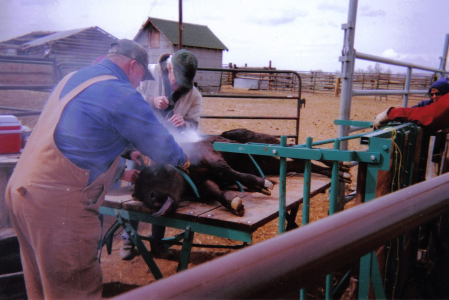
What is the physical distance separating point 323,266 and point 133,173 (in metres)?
2.12

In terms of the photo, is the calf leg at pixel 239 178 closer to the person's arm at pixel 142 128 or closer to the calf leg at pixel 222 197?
the calf leg at pixel 222 197

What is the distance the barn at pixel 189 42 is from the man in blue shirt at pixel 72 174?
69.5 feet

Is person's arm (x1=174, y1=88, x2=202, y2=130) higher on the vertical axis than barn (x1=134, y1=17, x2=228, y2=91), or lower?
lower

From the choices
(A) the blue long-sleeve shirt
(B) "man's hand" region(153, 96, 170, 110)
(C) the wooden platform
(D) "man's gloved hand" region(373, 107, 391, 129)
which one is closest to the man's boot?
(C) the wooden platform

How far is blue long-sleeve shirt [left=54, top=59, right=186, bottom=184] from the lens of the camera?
1729mm

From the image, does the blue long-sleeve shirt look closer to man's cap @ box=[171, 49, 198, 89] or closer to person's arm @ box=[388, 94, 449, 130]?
man's cap @ box=[171, 49, 198, 89]

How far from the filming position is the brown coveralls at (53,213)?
→ 1.67 metres

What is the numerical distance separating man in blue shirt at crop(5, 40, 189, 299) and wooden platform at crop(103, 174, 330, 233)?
0.50 meters

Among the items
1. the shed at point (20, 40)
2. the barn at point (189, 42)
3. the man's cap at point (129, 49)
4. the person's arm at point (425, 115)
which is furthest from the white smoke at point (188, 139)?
the barn at point (189, 42)

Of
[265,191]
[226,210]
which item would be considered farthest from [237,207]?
[265,191]

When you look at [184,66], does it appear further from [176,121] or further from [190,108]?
[190,108]

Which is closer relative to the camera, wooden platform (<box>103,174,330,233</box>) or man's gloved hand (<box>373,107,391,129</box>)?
wooden platform (<box>103,174,330,233</box>)

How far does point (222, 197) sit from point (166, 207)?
39 centimetres

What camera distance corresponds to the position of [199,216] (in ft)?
6.97
